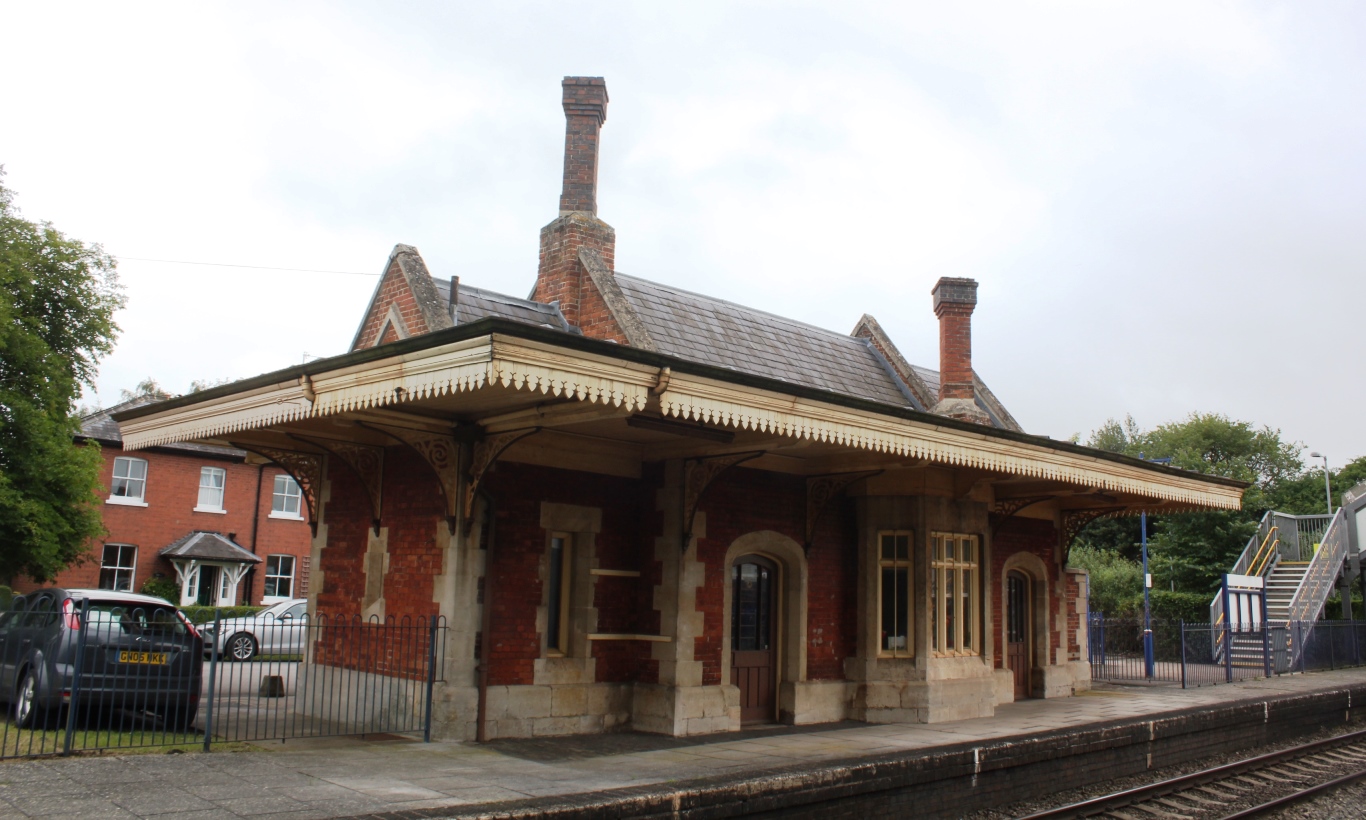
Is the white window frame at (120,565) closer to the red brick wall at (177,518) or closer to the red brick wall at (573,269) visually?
the red brick wall at (177,518)

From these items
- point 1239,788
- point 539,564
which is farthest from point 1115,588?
point 539,564

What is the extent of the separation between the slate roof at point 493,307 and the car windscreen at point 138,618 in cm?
555

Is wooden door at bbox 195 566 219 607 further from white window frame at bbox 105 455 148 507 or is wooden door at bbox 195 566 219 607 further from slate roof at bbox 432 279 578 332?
slate roof at bbox 432 279 578 332

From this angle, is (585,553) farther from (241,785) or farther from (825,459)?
(241,785)

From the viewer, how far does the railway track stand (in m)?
10.5

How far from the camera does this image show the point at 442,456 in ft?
34.5

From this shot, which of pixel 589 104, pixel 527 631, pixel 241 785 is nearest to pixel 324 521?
pixel 527 631

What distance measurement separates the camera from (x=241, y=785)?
753cm

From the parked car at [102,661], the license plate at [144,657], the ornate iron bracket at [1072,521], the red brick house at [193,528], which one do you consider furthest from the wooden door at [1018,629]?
the red brick house at [193,528]

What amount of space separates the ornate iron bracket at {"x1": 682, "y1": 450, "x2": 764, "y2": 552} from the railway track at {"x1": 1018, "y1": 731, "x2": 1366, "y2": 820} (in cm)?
451

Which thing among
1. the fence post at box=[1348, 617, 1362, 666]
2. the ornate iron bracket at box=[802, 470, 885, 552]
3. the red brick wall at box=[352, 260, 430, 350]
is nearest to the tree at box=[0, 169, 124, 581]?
the red brick wall at box=[352, 260, 430, 350]

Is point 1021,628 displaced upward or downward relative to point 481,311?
downward

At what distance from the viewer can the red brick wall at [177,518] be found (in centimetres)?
3031

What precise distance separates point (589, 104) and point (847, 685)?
9.85 meters
